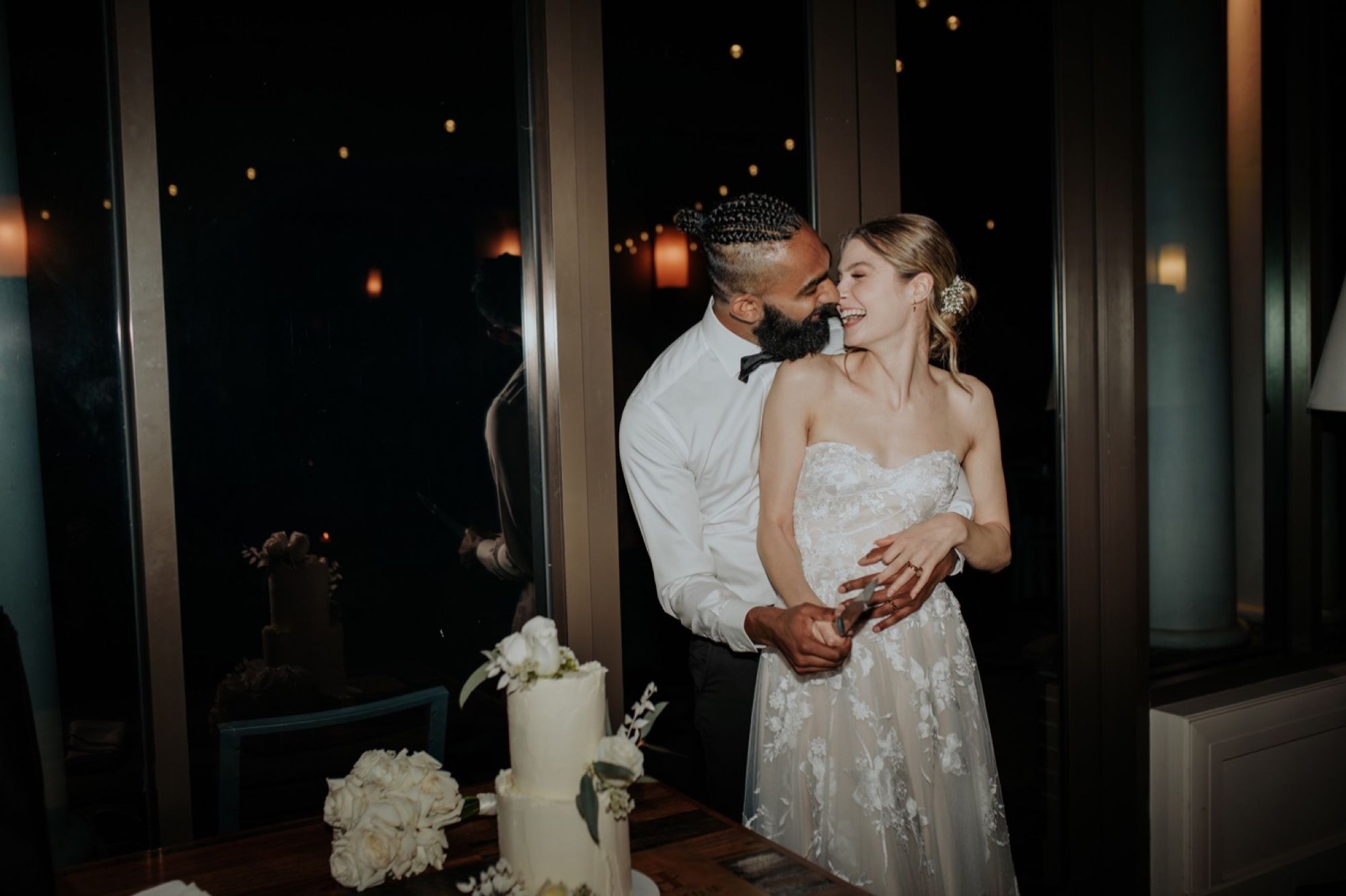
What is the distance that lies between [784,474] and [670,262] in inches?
20.4

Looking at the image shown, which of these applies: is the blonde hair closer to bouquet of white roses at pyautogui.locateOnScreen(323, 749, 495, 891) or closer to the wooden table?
the wooden table

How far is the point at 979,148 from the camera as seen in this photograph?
8.77 feet

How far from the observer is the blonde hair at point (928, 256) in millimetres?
2270

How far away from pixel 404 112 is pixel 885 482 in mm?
1226

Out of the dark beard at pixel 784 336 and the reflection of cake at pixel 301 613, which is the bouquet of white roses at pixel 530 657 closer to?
the reflection of cake at pixel 301 613

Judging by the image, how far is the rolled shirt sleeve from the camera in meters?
2.17

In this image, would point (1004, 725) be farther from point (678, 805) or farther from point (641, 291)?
point (641, 291)

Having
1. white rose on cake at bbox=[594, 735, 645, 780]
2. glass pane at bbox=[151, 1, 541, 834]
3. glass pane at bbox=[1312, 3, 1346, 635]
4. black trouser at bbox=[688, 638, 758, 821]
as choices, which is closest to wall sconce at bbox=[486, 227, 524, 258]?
glass pane at bbox=[151, 1, 541, 834]

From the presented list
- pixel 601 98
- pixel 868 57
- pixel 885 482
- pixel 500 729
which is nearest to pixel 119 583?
pixel 500 729

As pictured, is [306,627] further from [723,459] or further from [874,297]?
[874,297]

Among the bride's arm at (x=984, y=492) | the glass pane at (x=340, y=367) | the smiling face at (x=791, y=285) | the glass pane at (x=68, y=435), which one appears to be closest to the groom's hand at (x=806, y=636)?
the bride's arm at (x=984, y=492)

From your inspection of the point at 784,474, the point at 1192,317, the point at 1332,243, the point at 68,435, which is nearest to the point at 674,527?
the point at 784,474

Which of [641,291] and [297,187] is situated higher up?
[297,187]

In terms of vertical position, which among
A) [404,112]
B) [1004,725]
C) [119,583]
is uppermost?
[404,112]
